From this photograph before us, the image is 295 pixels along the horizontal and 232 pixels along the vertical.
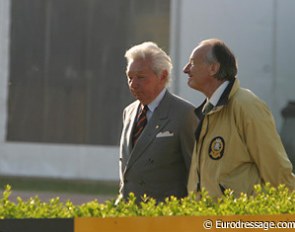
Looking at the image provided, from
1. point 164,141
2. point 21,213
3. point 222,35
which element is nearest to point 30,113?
point 222,35

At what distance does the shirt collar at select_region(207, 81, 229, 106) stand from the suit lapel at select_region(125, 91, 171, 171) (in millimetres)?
493

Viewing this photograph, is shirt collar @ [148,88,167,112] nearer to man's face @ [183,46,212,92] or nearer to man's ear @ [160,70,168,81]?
man's ear @ [160,70,168,81]

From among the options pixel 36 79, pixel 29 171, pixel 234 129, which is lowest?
pixel 29 171

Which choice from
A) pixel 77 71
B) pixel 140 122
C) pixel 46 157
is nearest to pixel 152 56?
pixel 140 122

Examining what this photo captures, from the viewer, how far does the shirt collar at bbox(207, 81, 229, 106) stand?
5547 mm

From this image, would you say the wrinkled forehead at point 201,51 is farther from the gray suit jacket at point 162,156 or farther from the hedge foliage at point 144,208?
the hedge foliage at point 144,208

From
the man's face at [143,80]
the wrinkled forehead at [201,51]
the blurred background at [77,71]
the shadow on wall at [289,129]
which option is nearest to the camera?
the wrinkled forehead at [201,51]

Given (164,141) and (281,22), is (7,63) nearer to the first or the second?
(281,22)

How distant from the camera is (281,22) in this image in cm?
1482

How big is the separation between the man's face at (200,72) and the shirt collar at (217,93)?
76 mm

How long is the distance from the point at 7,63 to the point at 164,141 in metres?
9.40

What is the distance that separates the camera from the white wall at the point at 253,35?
14.7m

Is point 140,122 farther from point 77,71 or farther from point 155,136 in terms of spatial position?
point 77,71

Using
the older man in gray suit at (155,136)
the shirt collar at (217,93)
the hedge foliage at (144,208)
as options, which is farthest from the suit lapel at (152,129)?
the hedge foliage at (144,208)
